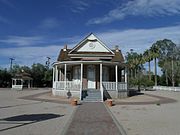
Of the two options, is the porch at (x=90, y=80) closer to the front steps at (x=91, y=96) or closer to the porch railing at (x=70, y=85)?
the porch railing at (x=70, y=85)

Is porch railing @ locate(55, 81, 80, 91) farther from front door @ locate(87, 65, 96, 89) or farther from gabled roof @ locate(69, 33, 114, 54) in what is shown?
gabled roof @ locate(69, 33, 114, 54)

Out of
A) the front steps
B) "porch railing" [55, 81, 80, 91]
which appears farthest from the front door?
"porch railing" [55, 81, 80, 91]

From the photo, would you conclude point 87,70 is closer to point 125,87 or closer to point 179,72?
point 125,87

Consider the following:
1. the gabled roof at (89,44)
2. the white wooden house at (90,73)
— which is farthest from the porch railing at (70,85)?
the gabled roof at (89,44)

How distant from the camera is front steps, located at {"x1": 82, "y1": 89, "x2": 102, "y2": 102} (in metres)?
25.6

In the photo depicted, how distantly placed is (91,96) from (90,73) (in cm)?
482

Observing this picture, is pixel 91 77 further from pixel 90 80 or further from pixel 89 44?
pixel 89 44

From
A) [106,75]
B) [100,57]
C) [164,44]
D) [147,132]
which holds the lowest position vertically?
[147,132]

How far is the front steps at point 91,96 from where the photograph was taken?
25.6m

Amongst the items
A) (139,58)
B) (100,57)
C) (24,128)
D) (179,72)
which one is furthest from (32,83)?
(24,128)

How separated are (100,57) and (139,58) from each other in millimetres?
49616

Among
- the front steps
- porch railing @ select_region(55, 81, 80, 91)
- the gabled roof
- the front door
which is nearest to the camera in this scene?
the front steps

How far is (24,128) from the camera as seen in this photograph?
407 inches

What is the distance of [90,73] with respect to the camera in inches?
1211
